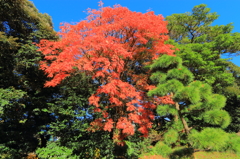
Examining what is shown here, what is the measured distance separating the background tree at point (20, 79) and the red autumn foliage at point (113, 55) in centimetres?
120

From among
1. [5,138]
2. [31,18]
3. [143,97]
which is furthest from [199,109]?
[31,18]

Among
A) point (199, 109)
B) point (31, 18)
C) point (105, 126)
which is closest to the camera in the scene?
point (199, 109)

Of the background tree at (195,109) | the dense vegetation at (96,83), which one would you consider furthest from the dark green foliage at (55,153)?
the background tree at (195,109)

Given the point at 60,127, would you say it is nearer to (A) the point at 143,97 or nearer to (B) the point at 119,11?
(A) the point at 143,97

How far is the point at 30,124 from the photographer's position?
707 cm

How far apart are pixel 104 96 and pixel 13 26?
20.8 ft

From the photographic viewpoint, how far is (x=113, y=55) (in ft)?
17.1

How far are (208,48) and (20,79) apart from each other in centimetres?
1105

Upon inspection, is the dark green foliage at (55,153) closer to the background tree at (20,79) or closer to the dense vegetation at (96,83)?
the dense vegetation at (96,83)

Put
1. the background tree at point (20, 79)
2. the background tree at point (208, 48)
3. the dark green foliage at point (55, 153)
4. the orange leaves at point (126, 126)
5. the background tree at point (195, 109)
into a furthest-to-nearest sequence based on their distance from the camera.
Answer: the background tree at point (208, 48) → the background tree at point (20, 79) → the orange leaves at point (126, 126) → the dark green foliage at point (55, 153) → the background tree at point (195, 109)

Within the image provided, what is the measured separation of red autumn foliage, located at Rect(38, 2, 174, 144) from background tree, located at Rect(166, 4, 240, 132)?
8.36 ft

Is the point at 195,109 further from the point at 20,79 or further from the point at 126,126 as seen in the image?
the point at 20,79

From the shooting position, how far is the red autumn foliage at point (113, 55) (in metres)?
5.16

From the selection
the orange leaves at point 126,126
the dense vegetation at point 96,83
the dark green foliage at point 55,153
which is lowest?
the dark green foliage at point 55,153
